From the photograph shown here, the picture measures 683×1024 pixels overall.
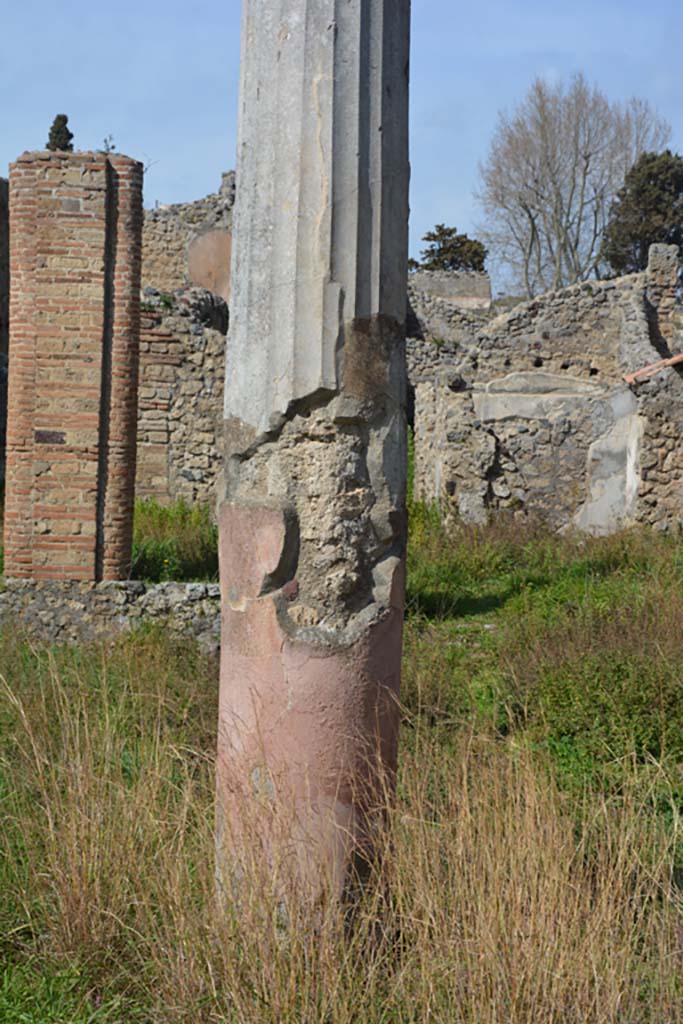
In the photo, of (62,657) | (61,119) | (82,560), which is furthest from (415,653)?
(61,119)

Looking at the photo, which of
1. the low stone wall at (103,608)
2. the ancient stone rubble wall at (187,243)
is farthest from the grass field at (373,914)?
the ancient stone rubble wall at (187,243)


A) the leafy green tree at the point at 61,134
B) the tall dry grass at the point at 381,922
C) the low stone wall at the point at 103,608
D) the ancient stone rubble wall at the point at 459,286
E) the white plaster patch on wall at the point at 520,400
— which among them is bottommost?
the tall dry grass at the point at 381,922

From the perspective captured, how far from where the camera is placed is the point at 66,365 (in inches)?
327

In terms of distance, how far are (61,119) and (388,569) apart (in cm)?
3083

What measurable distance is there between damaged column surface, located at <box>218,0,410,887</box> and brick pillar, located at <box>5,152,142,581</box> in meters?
5.33

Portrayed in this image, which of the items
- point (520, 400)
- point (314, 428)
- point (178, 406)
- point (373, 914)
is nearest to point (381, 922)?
point (373, 914)

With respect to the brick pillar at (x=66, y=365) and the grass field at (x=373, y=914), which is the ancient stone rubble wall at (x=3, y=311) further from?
the grass field at (x=373, y=914)

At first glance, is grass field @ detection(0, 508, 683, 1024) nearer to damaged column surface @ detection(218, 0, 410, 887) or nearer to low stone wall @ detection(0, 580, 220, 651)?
damaged column surface @ detection(218, 0, 410, 887)

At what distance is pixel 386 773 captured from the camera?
317 centimetres

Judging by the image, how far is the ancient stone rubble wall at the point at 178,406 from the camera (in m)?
14.1

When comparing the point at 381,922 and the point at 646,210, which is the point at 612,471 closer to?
the point at 381,922

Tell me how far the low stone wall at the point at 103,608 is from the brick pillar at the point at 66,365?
5.3 inches

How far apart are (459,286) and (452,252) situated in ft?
25.3

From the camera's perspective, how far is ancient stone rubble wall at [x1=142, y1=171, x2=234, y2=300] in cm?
2386
